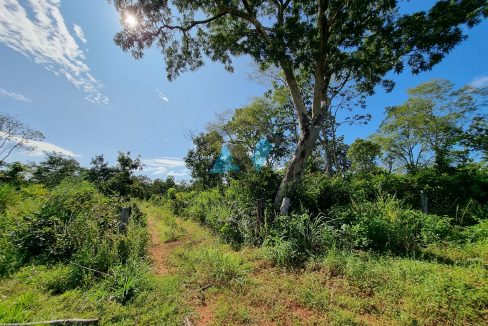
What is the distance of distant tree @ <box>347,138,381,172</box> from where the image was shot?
2558 cm

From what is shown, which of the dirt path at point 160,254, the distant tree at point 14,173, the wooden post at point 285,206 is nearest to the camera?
the dirt path at point 160,254

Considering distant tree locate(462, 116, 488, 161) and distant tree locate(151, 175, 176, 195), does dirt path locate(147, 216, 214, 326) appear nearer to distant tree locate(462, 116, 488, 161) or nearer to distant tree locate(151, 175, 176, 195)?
distant tree locate(462, 116, 488, 161)

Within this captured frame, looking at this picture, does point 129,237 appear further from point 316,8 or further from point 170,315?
point 316,8

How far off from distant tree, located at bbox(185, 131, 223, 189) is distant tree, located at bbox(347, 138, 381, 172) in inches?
628

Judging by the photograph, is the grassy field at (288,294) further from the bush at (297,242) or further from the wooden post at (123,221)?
the wooden post at (123,221)

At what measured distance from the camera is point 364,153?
2602 centimetres

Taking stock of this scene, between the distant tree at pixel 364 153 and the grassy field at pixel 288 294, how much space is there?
23.6 metres

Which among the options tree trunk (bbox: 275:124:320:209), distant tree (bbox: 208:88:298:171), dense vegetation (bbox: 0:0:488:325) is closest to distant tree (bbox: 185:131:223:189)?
distant tree (bbox: 208:88:298:171)

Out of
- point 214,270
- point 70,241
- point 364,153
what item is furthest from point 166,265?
point 364,153

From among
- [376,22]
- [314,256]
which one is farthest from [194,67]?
[314,256]

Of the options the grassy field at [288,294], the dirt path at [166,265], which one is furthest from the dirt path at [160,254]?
the grassy field at [288,294]

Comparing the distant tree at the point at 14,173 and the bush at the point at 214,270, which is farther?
the distant tree at the point at 14,173

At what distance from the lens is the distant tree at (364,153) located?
2558 centimetres

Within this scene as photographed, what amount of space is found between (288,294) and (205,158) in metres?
20.7
